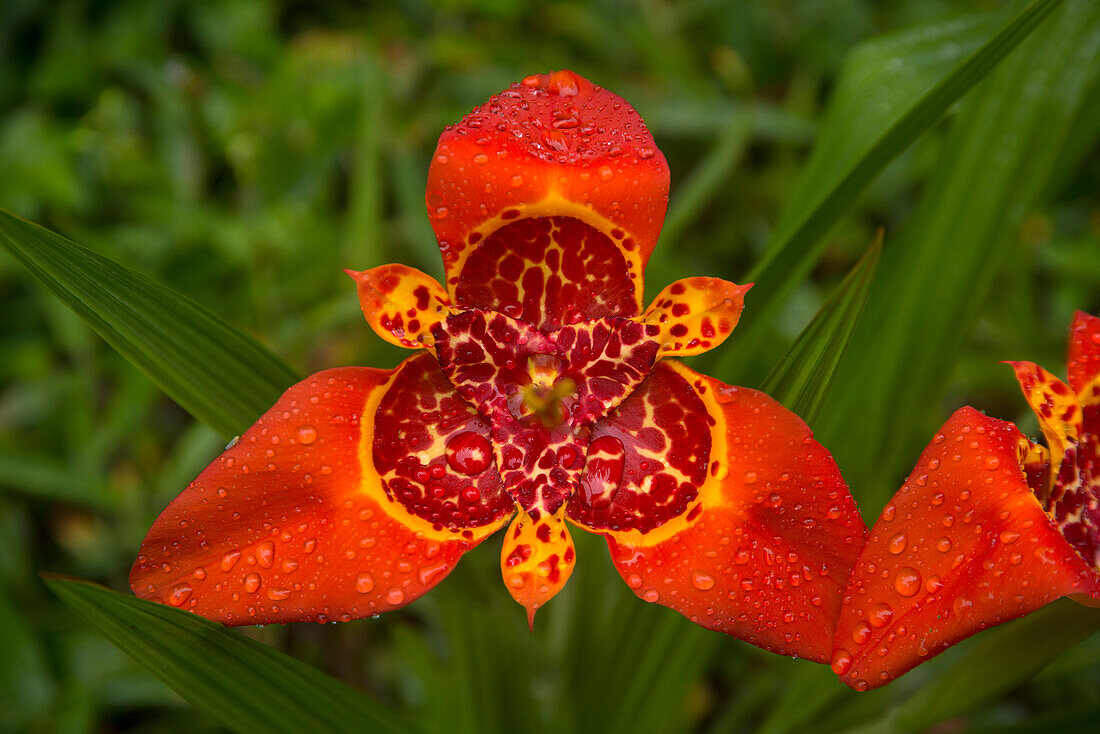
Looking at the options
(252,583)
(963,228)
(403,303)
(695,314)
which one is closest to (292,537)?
(252,583)

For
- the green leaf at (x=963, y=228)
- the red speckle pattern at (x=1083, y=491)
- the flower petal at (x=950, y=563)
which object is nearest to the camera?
the flower petal at (x=950, y=563)

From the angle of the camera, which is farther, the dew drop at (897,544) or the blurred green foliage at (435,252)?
the blurred green foliage at (435,252)

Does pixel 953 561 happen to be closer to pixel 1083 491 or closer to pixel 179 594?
pixel 1083 491

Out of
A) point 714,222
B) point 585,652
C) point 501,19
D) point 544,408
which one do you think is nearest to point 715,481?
point 544,408

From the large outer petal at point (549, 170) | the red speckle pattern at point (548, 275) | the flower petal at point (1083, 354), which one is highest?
the large outer petal at point (549, 170)

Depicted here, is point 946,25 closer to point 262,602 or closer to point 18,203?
point 262,602

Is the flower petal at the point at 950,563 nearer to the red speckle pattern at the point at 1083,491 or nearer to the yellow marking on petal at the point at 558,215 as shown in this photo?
the red speckle pattern at the point at 1083,491

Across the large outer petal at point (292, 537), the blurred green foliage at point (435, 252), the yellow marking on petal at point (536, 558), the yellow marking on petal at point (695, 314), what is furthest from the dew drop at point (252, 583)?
the blurred green foliage at point (435, 252)

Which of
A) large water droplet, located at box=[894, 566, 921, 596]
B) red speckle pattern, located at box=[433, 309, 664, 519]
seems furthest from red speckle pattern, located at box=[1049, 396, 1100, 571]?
red speckle pattern, located at box=[433, 309, 664, 519]
